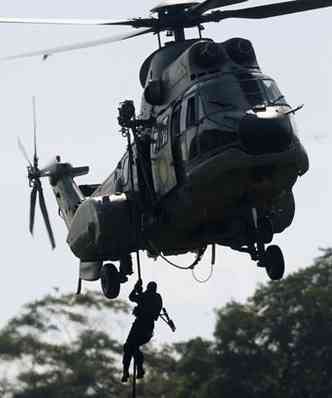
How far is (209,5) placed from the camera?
35.9 metres

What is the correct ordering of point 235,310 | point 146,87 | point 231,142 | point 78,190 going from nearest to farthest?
point 231,142 → point 146,87 → point 78,190 → point 235,310

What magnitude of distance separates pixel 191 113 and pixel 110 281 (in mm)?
4359

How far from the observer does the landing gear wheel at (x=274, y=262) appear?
34.8 m

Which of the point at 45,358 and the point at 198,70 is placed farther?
the point at 45,358

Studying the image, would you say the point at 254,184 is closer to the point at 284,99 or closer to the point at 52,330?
the point at 284,99

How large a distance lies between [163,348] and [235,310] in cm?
394

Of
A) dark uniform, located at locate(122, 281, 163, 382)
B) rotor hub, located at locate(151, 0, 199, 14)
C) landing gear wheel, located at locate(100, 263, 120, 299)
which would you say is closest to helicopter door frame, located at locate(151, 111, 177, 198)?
dark uniform, located at locate(122, 281, 163, 382)

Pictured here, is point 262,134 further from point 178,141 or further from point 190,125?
point 178,141

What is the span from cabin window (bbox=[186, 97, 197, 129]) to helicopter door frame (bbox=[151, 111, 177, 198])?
2.45ft

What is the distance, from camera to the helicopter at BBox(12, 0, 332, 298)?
33.1m

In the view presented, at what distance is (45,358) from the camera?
76.0m

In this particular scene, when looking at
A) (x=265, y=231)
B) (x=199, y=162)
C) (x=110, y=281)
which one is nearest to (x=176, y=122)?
(x=199, y=162)

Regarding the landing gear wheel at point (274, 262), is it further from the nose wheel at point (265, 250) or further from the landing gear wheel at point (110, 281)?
the landing gear wheel at point (110, 281)

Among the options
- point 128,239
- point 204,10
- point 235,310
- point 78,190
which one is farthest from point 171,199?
point 235,310
